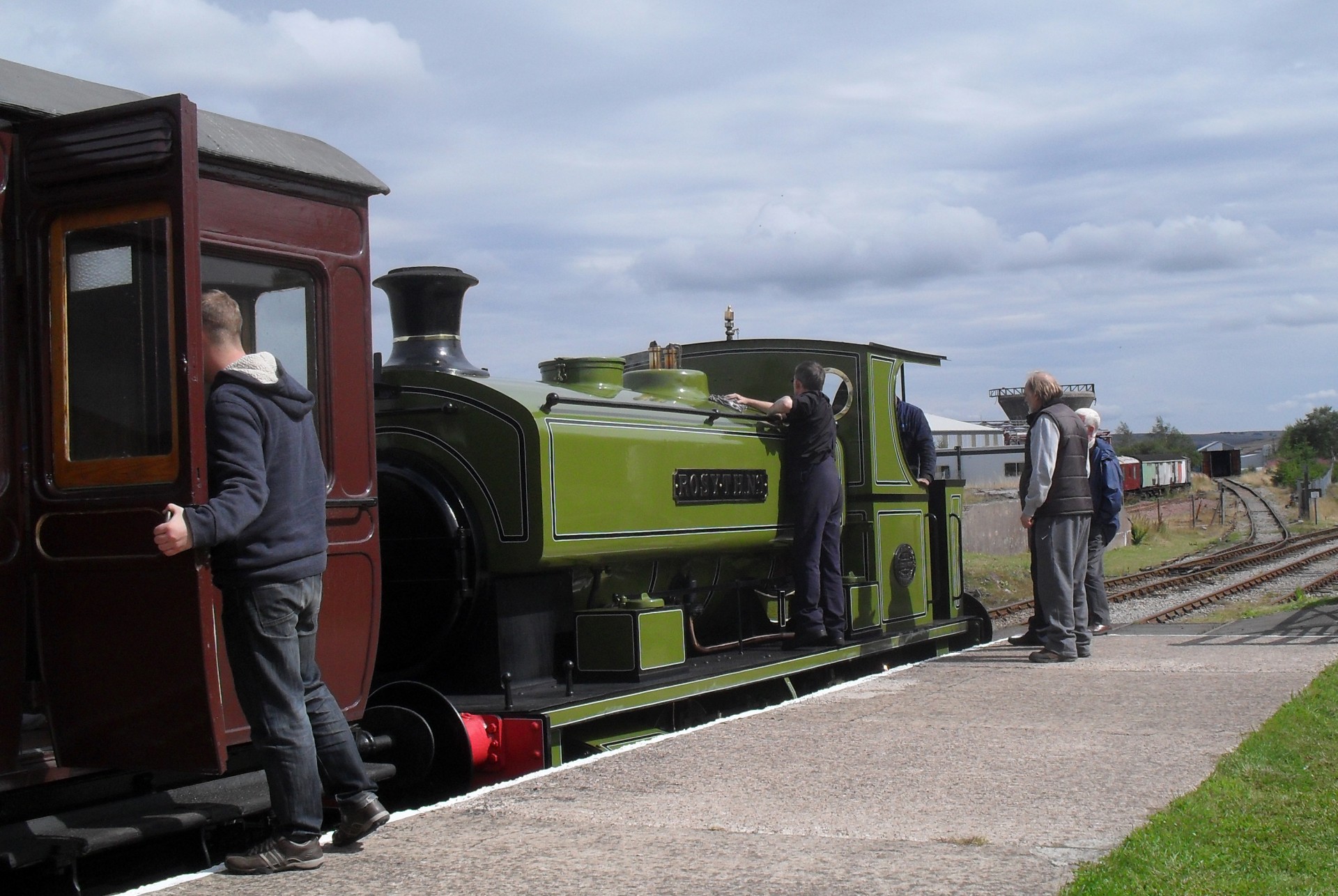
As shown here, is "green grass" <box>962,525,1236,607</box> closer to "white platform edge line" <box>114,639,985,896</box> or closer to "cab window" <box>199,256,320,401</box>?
"white platform edge line" <box>114,639,985,896</box>

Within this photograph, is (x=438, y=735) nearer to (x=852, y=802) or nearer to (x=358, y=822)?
(x=358, y=822)

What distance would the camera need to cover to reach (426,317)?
20.5 ft

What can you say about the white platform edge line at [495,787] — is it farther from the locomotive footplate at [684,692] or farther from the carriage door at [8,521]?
the carriage door at [8,521]

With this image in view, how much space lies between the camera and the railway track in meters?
15.0

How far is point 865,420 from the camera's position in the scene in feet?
28.7

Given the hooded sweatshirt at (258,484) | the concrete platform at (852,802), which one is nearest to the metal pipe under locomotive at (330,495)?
the hooded sweatshirt at (258,484)

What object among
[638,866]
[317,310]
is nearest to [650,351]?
[317,310]

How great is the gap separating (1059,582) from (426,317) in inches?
166

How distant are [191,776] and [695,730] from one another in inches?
87.9

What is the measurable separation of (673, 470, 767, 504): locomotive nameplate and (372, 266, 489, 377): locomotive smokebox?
1.33m

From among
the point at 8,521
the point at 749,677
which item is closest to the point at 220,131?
the point at 8,521

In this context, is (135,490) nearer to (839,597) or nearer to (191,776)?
(191,776)

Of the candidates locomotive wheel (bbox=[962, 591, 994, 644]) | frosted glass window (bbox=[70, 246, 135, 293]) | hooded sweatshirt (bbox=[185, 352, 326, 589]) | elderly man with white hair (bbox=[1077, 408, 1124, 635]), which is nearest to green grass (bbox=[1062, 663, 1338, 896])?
hooded sweatshirt (bbox=[185, 352, 326, 589])

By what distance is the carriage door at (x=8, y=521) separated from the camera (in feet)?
12.7
